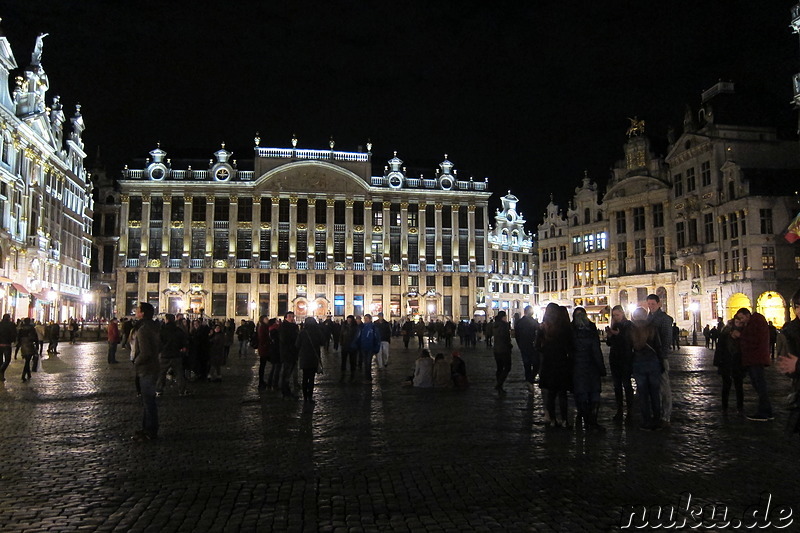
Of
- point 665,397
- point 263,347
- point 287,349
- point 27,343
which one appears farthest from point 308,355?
point 27,343

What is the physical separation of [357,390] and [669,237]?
46.1 metres

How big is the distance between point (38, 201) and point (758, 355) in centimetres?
5303

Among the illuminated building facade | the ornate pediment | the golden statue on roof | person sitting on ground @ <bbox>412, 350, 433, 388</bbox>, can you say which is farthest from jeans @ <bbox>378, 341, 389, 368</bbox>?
the illuminated building facade

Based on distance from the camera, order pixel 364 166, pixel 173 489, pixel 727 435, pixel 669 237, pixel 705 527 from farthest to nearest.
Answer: pixel 364 166
pixel 669 237
pixel 727 435
pixel 173 489
pixel 705 527

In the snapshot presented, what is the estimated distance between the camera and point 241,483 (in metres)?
7.03

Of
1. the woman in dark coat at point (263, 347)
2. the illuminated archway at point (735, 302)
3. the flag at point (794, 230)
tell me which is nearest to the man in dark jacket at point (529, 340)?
the woman in dark coat at point (263, 347)

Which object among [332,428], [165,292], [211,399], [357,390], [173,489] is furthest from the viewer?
[165,292]

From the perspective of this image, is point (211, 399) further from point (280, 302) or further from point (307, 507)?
point (280, 302)

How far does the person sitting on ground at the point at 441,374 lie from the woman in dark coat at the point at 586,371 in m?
5.90

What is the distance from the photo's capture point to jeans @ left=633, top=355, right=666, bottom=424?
1027 cm

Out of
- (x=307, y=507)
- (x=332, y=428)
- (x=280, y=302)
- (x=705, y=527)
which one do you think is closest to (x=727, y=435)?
(x=705, y=527)

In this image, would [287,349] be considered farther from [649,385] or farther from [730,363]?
[730,363]

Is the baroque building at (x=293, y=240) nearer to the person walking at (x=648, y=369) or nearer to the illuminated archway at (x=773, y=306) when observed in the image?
the illuminated archway at (x=773, y=306)

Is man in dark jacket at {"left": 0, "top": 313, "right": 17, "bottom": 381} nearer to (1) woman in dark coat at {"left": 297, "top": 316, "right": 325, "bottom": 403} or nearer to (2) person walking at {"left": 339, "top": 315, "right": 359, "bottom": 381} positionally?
(2) person walking at {"left": 339, "top": 315, "right": 359, "bottom": 381}
